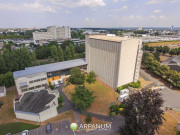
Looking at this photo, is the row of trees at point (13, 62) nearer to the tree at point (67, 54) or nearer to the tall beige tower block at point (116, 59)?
the tree at point (67, 54)

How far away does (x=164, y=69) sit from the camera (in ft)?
137

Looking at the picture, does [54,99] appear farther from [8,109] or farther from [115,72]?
[115,72]

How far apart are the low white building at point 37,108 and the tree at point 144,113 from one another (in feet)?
59.6

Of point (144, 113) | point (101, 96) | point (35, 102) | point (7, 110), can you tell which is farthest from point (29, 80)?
point (144, 113)

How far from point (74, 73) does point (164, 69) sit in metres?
35.0

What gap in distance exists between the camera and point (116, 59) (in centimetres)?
A: 3378

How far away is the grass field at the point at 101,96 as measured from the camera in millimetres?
28845

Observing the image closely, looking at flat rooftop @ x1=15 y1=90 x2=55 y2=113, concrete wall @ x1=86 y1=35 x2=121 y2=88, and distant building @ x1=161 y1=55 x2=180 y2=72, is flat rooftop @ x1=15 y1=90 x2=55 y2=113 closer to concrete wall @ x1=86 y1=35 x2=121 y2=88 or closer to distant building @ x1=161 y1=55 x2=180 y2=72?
concrete wall @ x1=86 y1=35 x2=121 y2=88

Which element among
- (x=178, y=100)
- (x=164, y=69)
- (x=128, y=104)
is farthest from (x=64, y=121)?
(x=164, y=69)

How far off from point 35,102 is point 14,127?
20.8 feet

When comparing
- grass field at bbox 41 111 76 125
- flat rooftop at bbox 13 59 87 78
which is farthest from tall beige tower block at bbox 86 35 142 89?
grass field at bbox 41 111 76 125

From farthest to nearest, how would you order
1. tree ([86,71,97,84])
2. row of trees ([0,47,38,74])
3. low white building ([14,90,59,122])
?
1. row of trees ([0,47,38,74])
2. tree ([86,71,97,84])
3. low white building ([14,90,59,122])

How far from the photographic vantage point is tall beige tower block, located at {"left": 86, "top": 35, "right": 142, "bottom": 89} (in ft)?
108

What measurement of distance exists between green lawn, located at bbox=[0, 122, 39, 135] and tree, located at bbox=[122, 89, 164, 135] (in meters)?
20.4
